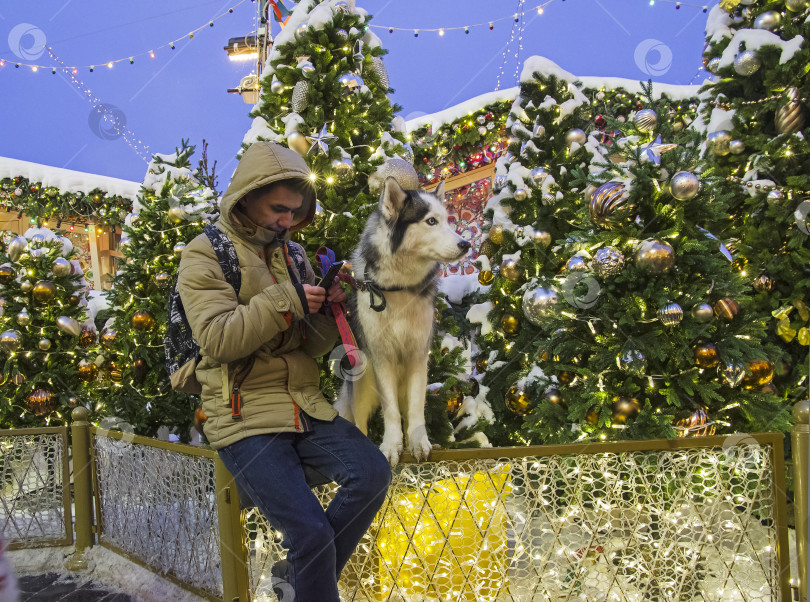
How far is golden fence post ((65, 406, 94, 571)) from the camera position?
3043mm

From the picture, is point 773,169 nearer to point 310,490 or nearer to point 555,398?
point 555,398

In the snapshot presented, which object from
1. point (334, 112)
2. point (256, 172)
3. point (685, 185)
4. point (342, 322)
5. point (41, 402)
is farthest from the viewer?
point (41, 402)

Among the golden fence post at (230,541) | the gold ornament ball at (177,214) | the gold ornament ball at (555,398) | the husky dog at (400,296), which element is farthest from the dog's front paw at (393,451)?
the gold ornament ball at (177,214)

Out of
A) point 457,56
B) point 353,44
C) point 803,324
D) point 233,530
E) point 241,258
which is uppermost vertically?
point 457,56

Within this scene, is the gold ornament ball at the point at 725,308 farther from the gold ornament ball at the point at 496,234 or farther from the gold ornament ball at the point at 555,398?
the gold ornament ball at the point at 496,234

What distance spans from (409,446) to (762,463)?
4.03 ft

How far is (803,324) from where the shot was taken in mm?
3295

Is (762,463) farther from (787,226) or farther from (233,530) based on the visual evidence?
(787,226)

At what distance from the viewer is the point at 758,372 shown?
248 cm

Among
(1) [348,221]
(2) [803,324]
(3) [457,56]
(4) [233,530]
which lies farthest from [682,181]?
(3) [457,56]

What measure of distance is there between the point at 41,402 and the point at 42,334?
53cm

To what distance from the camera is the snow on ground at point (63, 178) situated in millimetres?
7344

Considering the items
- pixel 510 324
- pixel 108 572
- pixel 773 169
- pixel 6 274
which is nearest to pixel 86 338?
pixel 6 274

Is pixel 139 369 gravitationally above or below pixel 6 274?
below
